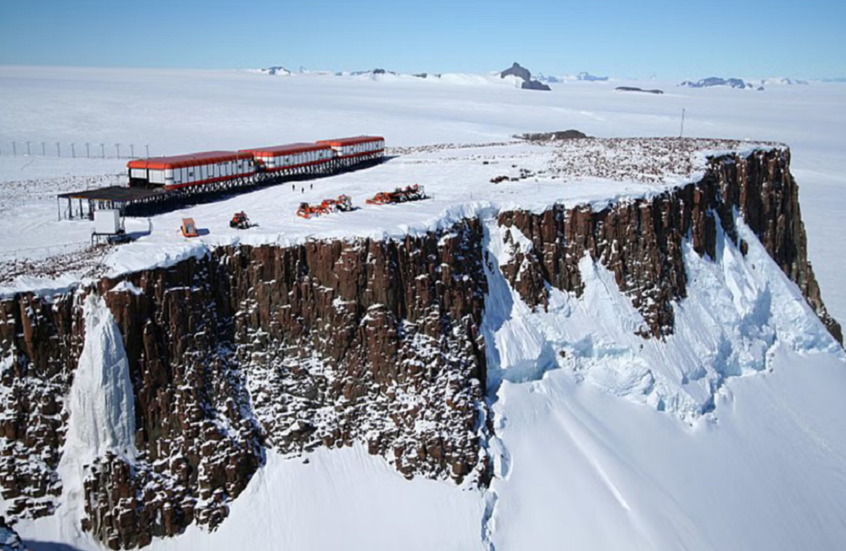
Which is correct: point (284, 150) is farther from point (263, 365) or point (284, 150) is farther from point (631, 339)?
point (631, 339)

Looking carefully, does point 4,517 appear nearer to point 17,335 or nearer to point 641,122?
point 17,335

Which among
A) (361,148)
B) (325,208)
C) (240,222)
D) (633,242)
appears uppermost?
(361,148)

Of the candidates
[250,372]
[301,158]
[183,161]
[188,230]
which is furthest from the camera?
[301,158]

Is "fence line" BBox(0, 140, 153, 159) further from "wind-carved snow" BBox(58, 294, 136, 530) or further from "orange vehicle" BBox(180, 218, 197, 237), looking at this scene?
"wind-carved snow" BBox(58, 294, 136, 530)

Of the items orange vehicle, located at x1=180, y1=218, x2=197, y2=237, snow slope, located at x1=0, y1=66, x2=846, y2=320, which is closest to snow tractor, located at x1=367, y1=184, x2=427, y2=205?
snow slope, located at x1=0, y1=66, x2=846, y2=320

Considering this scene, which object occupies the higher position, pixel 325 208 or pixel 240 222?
pixel 325 208

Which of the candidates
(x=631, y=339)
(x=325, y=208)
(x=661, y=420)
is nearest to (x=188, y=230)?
(x=325, y=208)
